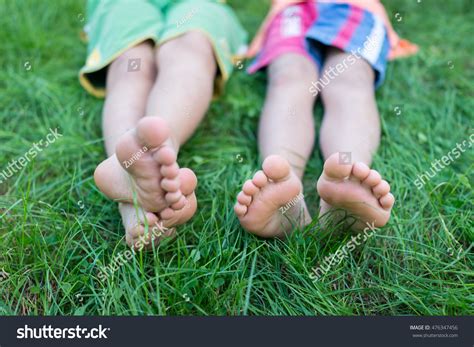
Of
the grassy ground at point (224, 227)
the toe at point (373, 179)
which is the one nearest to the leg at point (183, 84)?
the grassy ground at point (224, 227)

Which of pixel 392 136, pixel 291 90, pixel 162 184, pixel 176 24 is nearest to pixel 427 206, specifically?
pixel 392 136

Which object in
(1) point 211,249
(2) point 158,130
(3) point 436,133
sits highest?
(2) point 158,130

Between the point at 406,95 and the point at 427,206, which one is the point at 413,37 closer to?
the point at 406,95

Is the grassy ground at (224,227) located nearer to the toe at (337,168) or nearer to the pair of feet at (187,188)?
the pair of feet at (187,188)

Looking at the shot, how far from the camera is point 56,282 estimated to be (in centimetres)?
119

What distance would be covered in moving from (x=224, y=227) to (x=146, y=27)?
0.69 metres

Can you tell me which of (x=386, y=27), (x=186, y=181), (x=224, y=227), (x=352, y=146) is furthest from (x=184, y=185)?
(x=386, y=27)

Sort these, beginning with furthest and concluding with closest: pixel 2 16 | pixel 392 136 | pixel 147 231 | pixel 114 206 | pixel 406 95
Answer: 1. pixel 2 16
2. pixel 406 95
3. pixel 392 136
4. pixel 114 206
5. pixel 147 231

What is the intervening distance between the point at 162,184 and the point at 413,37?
1424 millimetres

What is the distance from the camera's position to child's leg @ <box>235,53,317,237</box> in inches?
43.8

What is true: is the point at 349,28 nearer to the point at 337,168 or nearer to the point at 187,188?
the point at 337,168

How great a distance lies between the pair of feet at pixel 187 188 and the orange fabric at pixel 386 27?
0.79 metres

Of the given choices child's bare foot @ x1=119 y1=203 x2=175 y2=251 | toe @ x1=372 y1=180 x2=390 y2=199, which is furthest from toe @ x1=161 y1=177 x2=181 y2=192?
toe @ x1=372 y1=180 x2=390 y2=199

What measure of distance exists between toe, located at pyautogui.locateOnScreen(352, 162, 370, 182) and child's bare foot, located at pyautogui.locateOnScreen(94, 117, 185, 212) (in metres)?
0.36
